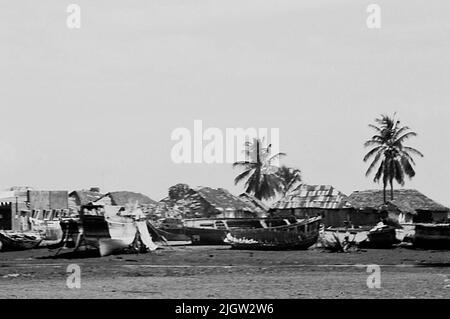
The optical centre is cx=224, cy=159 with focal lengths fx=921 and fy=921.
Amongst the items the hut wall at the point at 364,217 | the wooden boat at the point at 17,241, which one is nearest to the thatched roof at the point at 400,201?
the hut wall at the point at 364,217

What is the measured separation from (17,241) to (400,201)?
128ft

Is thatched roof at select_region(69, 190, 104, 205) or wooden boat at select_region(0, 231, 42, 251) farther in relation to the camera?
thatched roof at select_region(69, 190, 104, 205)

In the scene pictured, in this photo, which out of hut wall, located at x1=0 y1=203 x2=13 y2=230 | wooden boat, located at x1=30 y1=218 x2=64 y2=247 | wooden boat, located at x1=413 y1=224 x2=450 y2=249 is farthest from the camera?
hut wall, located at x1=0 y1=203 x2=13 y2=230

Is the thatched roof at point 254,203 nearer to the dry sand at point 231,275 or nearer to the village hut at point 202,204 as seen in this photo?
the village hut at point 202,204

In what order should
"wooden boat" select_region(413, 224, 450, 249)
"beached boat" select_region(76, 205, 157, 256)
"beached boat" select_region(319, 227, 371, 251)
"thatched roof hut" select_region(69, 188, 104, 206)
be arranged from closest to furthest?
1. "beached boat" select_region(76, 205, 157, 256)
2. "beached boat" select_region(319, 227, 371, 251)
3. "wooden boat" select_region(413, 224, 450, 249)
4. "thatched roof hut" select_region(69, 188, 104, 206)

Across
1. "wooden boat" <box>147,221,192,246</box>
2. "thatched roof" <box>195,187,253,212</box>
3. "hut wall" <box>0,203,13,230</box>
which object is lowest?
"wooden boat" <box>147,221,192,246</box>

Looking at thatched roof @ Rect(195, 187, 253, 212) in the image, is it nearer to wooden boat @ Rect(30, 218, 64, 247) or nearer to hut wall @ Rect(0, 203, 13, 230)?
wooden boat @ Rect(30, 218, 64, 247)

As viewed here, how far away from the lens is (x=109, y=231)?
156ft

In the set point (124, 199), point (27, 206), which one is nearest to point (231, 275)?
point (27, 206)

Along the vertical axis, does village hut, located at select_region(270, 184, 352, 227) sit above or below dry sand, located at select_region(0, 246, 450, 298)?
above

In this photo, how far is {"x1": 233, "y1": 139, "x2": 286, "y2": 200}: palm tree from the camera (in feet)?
277

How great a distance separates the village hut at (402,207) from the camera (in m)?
76.6

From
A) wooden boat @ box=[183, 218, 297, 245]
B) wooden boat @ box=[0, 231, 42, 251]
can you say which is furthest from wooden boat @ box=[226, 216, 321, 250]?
wooden boat @ box=[0, 231, 42, 251]
